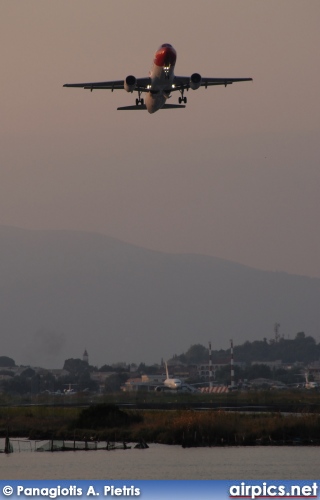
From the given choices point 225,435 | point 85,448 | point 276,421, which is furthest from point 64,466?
point 276,421

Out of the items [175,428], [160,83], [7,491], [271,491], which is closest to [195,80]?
[160,83]

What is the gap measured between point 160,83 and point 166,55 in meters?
2.70

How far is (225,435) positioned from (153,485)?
98.3 feet

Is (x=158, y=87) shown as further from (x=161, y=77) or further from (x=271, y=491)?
(x=271, y=491)

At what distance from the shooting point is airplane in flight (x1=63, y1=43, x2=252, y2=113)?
280ft

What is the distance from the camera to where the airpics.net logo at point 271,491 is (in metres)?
57.4

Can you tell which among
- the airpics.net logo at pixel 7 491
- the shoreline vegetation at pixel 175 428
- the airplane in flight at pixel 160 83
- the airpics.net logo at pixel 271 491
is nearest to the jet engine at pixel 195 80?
the airplane in flight at pixel 160 83

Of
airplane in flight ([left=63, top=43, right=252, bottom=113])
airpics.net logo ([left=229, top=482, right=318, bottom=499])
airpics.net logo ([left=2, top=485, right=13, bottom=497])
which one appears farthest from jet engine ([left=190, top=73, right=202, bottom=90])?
airpics.net logo ([left=2, top=485, right=13, bottom=497])

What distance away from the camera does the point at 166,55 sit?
84.9m

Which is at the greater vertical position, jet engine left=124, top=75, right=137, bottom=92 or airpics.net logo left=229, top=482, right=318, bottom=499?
jet engine left=124, top=75, right=137, bottom=92

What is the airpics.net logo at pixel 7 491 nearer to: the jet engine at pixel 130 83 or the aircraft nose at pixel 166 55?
the aircraft nose at pixel 166 55

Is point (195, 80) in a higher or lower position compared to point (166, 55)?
lower

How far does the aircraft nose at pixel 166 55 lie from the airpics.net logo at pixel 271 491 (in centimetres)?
3128

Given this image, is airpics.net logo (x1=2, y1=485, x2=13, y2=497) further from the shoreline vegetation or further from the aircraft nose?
the aircraft nose
